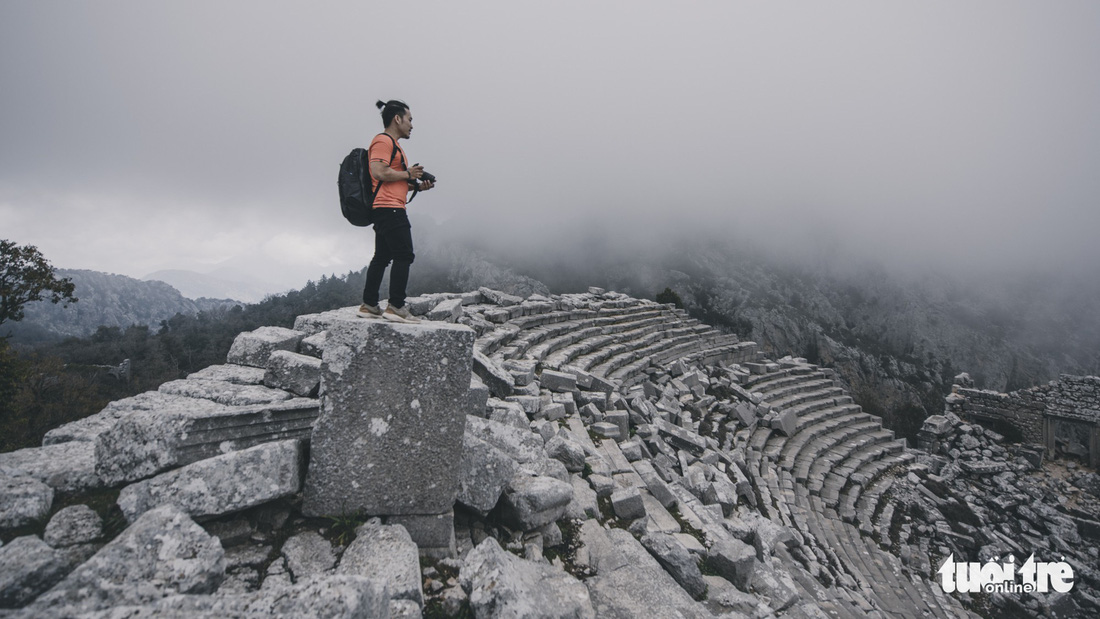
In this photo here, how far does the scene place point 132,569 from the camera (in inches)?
78.5

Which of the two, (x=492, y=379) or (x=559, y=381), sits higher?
(x=492, y=379)

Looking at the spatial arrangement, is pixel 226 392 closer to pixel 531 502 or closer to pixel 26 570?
pixel 26 570

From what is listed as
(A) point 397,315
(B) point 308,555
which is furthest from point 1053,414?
(B) point 308,555

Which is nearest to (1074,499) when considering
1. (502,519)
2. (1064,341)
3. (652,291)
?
(502,519)

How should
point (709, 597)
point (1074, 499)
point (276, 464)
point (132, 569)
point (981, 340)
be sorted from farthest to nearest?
point (981, 340)
point (1074, 499)
point (709, 597)
point (276, 464)
point (132, 569)

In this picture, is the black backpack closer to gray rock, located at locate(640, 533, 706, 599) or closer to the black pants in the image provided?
the black pants

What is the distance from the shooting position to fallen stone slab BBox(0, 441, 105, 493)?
2508 mm

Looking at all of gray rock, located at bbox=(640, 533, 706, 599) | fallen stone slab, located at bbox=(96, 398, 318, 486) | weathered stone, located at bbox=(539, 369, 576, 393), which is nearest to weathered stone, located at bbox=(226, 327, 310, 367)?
fallen stone slab, located at bbox=(96, 398, 318, 486)

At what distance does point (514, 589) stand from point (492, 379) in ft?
13.9

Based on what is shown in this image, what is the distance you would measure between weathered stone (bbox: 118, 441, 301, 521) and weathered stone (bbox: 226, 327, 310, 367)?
222cm

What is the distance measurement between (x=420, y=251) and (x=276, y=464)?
85290 millimetres

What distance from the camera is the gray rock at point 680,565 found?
3.75m

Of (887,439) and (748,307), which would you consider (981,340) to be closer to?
(748,307)

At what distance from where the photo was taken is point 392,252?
3.30m
